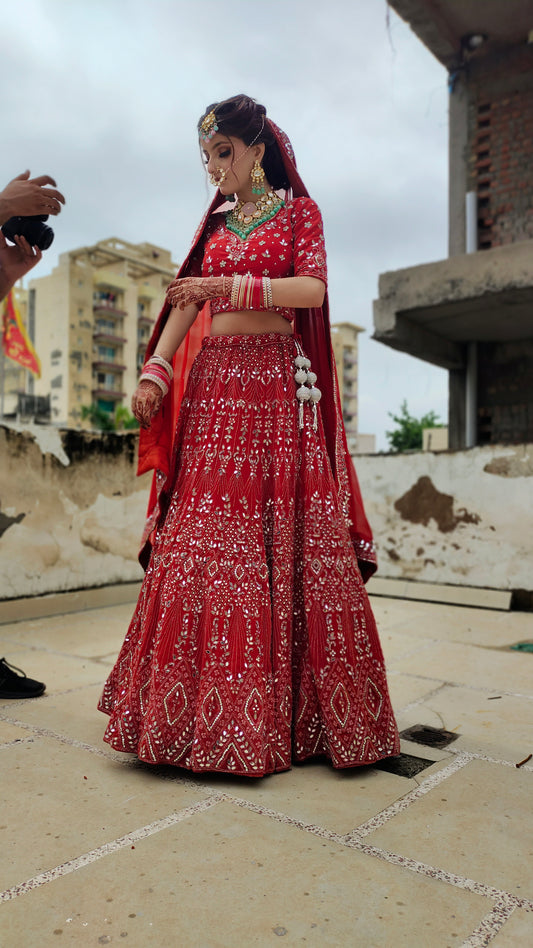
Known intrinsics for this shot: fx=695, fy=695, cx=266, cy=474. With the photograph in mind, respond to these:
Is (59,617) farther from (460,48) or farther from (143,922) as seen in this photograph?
(460,48)

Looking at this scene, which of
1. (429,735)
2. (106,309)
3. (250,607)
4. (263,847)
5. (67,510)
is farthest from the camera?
(106,309)

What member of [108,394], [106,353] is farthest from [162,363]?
[106,353]

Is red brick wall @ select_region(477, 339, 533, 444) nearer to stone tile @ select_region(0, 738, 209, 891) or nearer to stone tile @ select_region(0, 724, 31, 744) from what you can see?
stone tile @ select_region(0, 724, 31, 744)

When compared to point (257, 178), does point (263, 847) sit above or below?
below

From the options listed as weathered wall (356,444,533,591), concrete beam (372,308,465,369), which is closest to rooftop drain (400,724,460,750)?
weathered wall (356,444,533,591)

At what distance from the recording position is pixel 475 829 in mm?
1550

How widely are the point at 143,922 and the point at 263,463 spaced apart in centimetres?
120

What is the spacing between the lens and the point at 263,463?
2055 millimetres

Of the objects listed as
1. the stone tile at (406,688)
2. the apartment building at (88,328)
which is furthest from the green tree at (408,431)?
the stone tile at (406,688)

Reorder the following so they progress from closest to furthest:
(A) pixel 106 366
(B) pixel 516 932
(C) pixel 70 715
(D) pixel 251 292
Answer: (B) pixel 516 932 → (D) pixel 251 292 → (C) pixel 70 715 → (A) pixel 106 366

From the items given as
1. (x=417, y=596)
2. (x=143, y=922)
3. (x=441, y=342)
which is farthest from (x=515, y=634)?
(x=441, y=342)

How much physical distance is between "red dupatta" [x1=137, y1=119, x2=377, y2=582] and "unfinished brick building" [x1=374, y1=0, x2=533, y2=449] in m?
4.97

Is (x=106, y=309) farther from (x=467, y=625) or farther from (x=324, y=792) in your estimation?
(x=324, y=792)

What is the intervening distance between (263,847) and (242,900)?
0.19m
